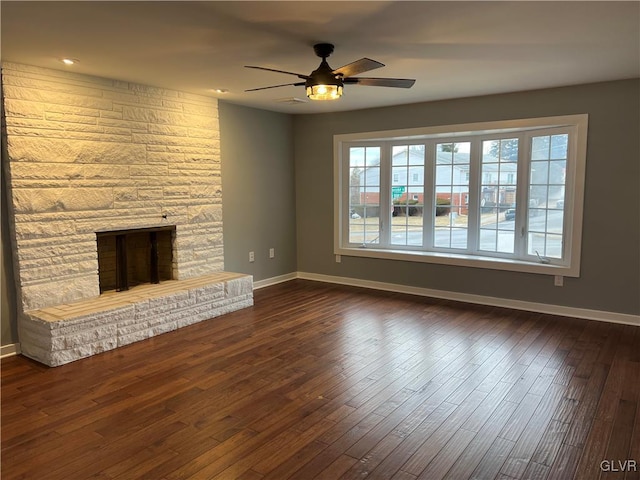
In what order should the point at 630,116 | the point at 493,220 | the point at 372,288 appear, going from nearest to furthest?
the point at 630,116 → the point at 493,220 → the point at 372,288

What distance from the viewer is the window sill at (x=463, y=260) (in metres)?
4.72

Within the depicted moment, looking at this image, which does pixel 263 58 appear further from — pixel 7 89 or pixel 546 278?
pixel 546 278

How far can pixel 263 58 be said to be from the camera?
11.3 ft

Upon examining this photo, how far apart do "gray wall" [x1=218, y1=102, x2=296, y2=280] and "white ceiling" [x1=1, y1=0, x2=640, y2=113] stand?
4.18 feet

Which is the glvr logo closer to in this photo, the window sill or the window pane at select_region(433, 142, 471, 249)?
the window sill

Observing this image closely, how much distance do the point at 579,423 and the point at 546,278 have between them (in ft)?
8.02

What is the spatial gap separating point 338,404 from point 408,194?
3.60 metres

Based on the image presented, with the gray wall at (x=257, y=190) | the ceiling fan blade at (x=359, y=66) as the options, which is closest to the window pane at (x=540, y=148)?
the ceiling fan blade at (x=359, y=66)

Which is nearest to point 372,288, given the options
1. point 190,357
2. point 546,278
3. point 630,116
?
point 546,278

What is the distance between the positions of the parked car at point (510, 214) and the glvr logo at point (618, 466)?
A: 328 centimetres

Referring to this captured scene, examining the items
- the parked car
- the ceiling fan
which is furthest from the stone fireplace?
the parked car

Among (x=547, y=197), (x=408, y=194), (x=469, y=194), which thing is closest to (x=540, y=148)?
(x=547, y=197)

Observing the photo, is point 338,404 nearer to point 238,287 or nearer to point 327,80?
point 327,80

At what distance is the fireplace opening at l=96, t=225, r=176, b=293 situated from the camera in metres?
4.40
